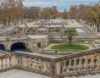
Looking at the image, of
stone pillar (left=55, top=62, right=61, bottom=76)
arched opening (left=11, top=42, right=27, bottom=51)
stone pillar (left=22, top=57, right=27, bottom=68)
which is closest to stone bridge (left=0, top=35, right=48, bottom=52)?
arched opening (left=11, top=42, right=27, bottom=51)

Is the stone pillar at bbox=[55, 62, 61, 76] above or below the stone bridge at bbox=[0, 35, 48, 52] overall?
above

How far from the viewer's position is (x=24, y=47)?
227ft

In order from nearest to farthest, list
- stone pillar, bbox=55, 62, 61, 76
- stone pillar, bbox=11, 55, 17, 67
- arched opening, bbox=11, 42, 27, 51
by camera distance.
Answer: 1. stone pillar, bbox=55, 62, 61, 76
2. stone pillar, bbox=11, 55, 17, 67
3. arched opening, bbox=11, 42, 27, 51

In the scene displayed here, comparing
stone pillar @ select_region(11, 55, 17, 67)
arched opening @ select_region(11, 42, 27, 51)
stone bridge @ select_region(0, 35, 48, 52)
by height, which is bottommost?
arched opening @ select_region(11, 42, 27, 51)

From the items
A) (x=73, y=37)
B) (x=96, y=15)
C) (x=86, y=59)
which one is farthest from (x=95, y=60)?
(x=96, y=15)

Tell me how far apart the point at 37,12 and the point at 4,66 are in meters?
154

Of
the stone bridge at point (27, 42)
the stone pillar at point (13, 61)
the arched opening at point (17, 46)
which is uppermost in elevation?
the stone pillar at point (13, 61)

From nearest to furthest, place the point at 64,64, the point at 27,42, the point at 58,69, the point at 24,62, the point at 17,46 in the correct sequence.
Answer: the point at 58,69
the point at 64,64
the point at 24,62
the point at 27,42
the point at 17,46

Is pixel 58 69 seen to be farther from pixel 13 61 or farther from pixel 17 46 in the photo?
pixel 17 46

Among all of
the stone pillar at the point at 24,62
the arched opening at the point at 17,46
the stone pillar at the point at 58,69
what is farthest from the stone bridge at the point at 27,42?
the stone pillar at the point at 58,69

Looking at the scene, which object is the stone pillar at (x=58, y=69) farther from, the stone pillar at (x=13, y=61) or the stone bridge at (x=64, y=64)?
the stone pillar at (x=13, y=61)

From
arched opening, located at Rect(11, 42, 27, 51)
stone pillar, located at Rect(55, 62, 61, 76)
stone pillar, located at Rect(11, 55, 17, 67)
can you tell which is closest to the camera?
stone pillar, located at Rect(55, 62, 61, 76)

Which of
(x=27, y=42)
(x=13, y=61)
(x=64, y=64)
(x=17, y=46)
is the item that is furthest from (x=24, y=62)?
(x=17, y=46)

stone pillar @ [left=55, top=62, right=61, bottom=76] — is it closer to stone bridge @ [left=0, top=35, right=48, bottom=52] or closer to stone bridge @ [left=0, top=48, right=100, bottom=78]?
stone bridge @ [left=0, top=48, right=100, bottom=78]
